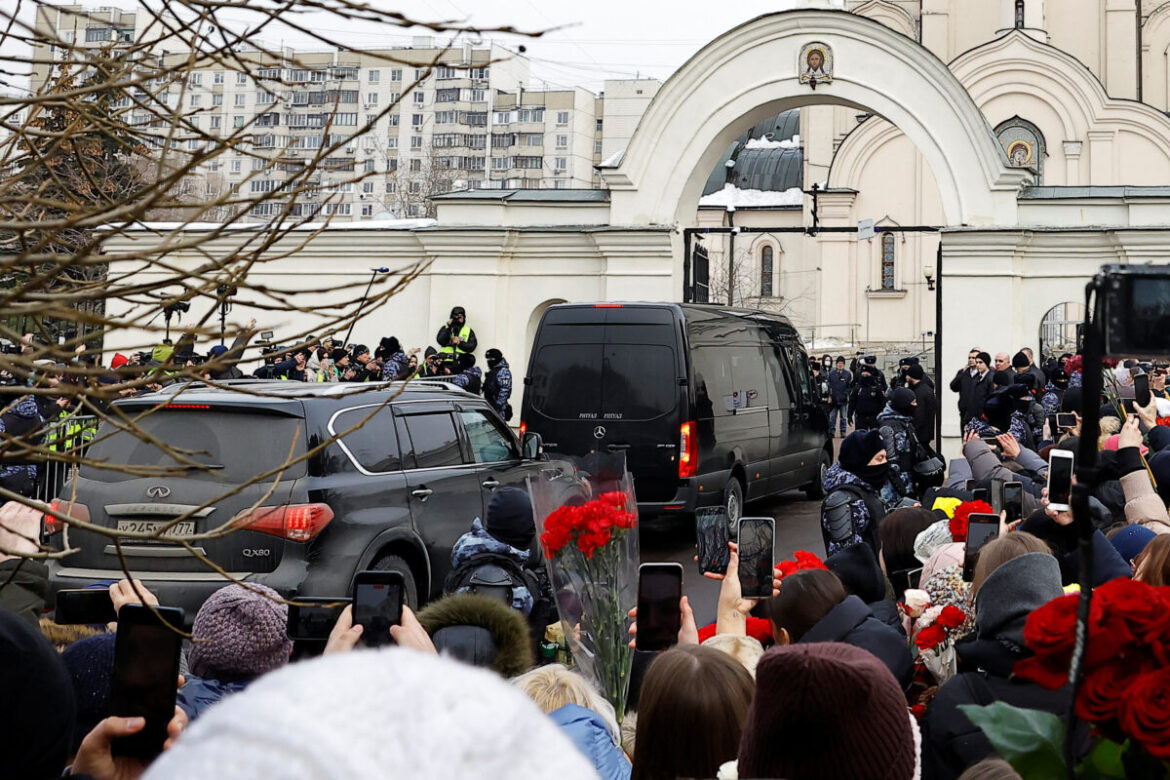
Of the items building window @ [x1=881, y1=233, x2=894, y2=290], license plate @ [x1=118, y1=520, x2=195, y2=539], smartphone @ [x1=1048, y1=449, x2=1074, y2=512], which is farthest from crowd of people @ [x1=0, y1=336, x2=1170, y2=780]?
building window @ [x1=881, y1=233, x2=894, y2=290]

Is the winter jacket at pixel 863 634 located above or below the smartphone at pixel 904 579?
above

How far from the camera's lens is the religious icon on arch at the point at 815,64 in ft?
63.5

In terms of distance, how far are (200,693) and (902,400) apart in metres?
8.73

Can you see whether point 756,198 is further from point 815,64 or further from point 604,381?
point 604,381

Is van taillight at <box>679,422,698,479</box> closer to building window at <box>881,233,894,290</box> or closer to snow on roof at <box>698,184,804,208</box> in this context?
building window at <box>881,233,894,290</box>

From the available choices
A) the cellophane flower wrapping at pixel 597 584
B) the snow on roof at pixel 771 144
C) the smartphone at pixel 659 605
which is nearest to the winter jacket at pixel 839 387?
the cellophane flower wrapping at pixel 597 584

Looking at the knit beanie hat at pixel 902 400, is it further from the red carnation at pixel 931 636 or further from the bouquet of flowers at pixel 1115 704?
the bouquet of flowers at pixel 1115 704

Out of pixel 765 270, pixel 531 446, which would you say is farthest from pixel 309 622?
pixel 765 270

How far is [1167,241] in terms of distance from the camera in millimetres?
18828

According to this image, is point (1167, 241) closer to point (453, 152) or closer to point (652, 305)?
point (652, 305)

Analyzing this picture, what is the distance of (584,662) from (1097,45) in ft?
Result: 172

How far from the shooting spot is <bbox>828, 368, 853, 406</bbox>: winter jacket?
31.2 meters

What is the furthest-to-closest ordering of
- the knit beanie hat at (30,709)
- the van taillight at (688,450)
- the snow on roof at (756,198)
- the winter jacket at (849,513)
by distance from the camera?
the snow on roof at (756,198), the van taillight at (688,450), the winter jacket at (849,513), the knit beanie hat at (30,709)

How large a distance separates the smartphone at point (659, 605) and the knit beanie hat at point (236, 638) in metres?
1.13
